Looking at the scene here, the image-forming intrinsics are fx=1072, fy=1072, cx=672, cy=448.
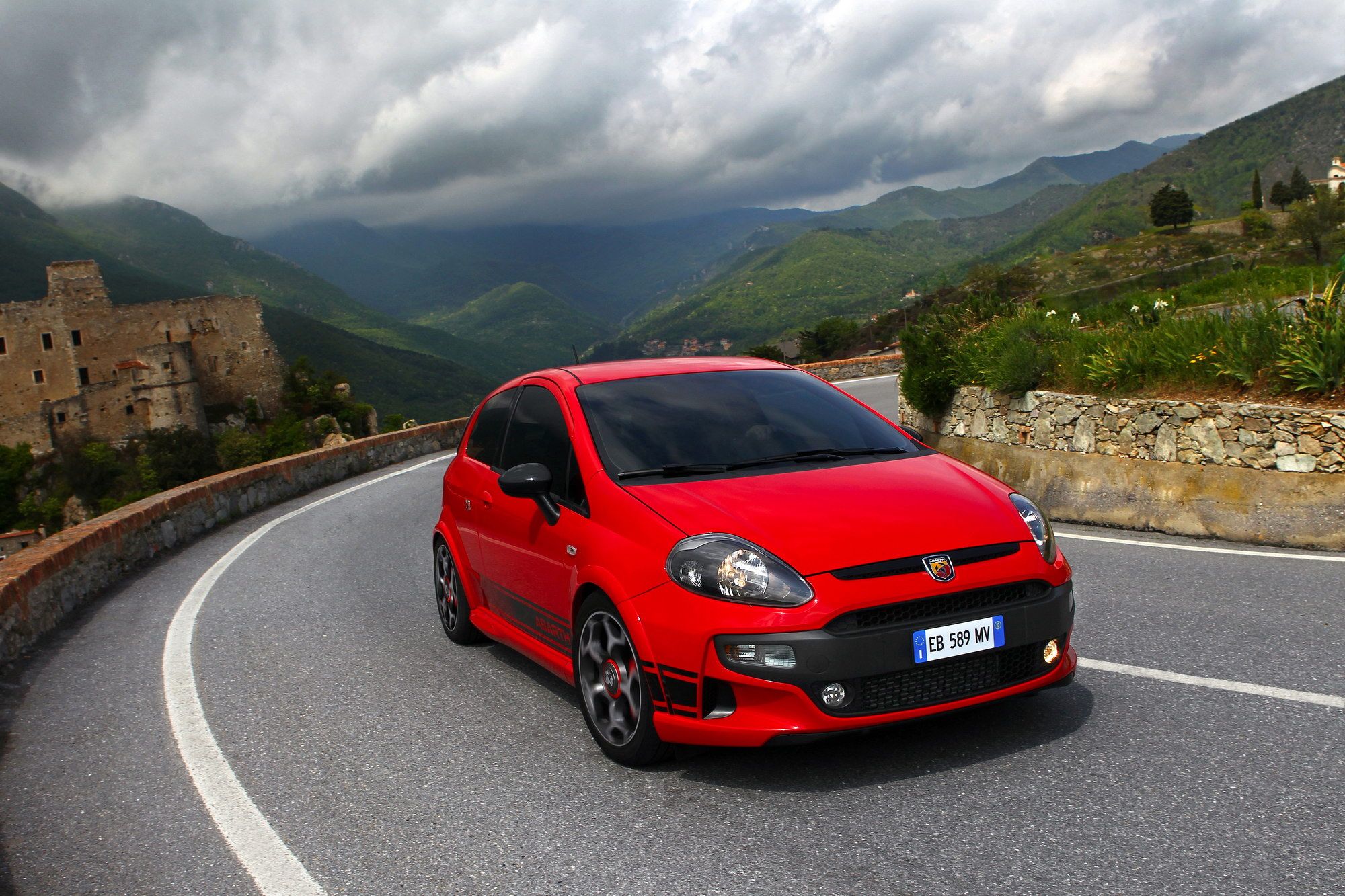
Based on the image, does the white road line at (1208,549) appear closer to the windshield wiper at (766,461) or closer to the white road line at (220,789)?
the windshield wiper at (766,461)

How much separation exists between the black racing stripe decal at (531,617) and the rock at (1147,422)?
605cm

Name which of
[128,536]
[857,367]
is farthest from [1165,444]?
[857,367]

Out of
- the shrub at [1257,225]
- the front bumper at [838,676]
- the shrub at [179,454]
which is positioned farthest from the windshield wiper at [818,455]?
the shrub at [1257,225]

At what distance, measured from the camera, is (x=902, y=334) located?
46.0 feet

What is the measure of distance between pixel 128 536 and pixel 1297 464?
399 inches

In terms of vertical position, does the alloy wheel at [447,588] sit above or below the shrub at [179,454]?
above

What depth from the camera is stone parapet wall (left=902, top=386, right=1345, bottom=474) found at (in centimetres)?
786

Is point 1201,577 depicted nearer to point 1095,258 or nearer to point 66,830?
point 66,830

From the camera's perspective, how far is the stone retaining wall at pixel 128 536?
7.40m

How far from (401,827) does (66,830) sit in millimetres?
1351

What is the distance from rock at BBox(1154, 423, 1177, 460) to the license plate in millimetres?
5743

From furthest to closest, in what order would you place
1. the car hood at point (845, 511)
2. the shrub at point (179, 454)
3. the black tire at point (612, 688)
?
the shrub at point (179, 454)
the black tire at point (612, 688)
the car hood at point (845, 511)

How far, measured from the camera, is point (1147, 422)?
9.13 meters

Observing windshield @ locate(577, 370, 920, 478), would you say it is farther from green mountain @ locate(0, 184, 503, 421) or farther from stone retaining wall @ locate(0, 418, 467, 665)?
green mountain @ locate(0, 184, 503, 421)
